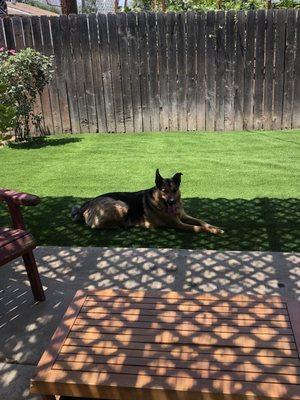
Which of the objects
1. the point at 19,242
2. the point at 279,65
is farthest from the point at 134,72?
the point at 19,242

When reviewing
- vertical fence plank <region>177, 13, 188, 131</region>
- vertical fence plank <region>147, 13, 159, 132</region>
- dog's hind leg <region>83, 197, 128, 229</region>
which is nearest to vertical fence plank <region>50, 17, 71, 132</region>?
vertical fence plank <region>147, 13, 159, 132</region>

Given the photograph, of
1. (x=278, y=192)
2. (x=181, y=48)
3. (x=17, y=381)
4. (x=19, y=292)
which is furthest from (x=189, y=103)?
(x=17, y=381)

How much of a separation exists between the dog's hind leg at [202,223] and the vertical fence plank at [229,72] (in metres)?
5.50

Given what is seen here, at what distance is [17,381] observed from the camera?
2.99 meters

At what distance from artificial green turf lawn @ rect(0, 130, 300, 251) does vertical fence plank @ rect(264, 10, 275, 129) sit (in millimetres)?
494

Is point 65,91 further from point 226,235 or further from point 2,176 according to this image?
point 226,235

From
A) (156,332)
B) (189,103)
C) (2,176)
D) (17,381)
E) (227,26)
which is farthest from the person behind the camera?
(189,103)

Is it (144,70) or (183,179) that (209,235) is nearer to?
(183,179)

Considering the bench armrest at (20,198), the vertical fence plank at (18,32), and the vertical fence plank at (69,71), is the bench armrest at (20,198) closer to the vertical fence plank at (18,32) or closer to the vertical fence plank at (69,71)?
the vertical fence plank at (69,71)

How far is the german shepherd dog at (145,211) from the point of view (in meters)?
5.45

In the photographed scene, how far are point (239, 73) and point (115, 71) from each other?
9.77 feet

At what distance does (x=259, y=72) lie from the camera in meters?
10.0

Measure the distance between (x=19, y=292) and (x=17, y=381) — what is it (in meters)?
1.27

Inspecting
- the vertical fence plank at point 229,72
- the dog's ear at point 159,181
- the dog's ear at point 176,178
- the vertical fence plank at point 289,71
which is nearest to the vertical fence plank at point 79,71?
the vertical fence plank at point 229,72
